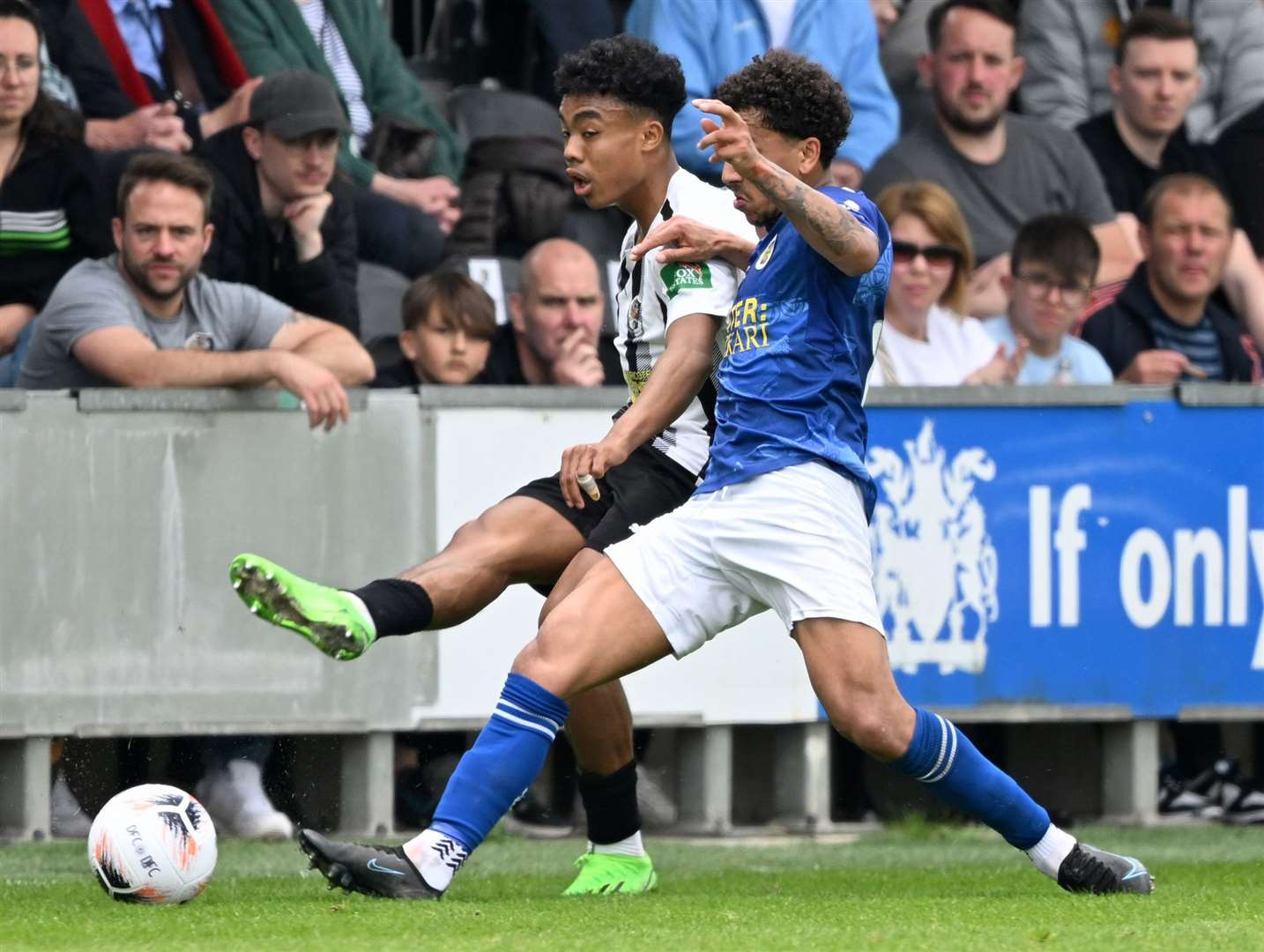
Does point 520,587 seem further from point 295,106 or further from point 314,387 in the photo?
point 295,106

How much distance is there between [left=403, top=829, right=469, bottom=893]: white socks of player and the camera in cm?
564

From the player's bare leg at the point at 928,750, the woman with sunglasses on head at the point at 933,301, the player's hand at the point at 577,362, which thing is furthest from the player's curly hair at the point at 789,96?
the woman with sunglasses on head at the point at 933,301

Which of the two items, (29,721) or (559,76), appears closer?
(559,76)

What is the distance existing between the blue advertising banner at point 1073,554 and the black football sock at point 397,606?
127 inches

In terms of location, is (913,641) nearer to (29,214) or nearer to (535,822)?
(535,822)

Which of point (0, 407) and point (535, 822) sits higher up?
point (0, 407)

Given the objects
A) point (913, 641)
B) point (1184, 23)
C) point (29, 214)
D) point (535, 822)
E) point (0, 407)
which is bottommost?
point (535, 822)

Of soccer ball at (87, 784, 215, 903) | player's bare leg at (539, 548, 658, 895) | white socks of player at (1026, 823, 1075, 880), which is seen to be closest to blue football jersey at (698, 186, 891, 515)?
player's bare leg at (539, 548, 658, 895)

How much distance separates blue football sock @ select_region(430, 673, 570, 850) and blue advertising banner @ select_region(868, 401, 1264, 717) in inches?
130

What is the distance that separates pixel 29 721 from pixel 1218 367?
5489mm

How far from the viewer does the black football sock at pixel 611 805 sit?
666cm

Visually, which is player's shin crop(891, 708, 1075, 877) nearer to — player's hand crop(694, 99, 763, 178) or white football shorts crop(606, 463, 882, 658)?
white football shorts crop(606, 463, 882, 658)

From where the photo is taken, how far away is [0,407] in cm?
807

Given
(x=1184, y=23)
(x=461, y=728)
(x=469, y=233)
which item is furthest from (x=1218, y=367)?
(x=461, y=728)
